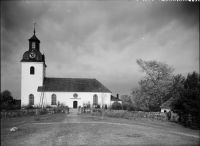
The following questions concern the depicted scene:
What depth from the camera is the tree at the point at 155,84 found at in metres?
33.7

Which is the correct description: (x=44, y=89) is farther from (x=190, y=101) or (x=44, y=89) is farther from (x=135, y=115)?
(x=190, y=101)

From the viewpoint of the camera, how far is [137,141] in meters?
11.0

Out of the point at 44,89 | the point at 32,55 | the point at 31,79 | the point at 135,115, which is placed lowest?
the point at 135,115

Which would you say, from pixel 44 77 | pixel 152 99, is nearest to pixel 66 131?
pixel 152 99

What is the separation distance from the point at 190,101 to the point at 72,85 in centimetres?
2634

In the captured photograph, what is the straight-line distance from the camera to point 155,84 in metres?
34.3

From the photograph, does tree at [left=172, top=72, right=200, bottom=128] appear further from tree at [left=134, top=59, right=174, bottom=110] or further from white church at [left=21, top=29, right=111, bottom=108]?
white church at [left=21, top=29, right=111, bottom=108]

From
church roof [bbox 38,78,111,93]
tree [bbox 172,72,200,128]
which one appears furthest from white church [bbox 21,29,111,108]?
tree [bbox 172,72,200,128]

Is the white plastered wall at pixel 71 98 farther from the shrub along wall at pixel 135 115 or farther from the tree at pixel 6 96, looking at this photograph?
the shrub along wall at pixel 135 115

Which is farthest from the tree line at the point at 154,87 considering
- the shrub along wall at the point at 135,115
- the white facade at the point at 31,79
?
the white facade at the point at 31,79

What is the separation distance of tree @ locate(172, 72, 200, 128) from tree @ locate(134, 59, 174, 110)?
39.6 ft

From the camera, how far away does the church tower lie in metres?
37.3

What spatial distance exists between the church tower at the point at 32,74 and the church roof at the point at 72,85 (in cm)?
163

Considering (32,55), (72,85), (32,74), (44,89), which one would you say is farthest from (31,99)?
(32,55)
